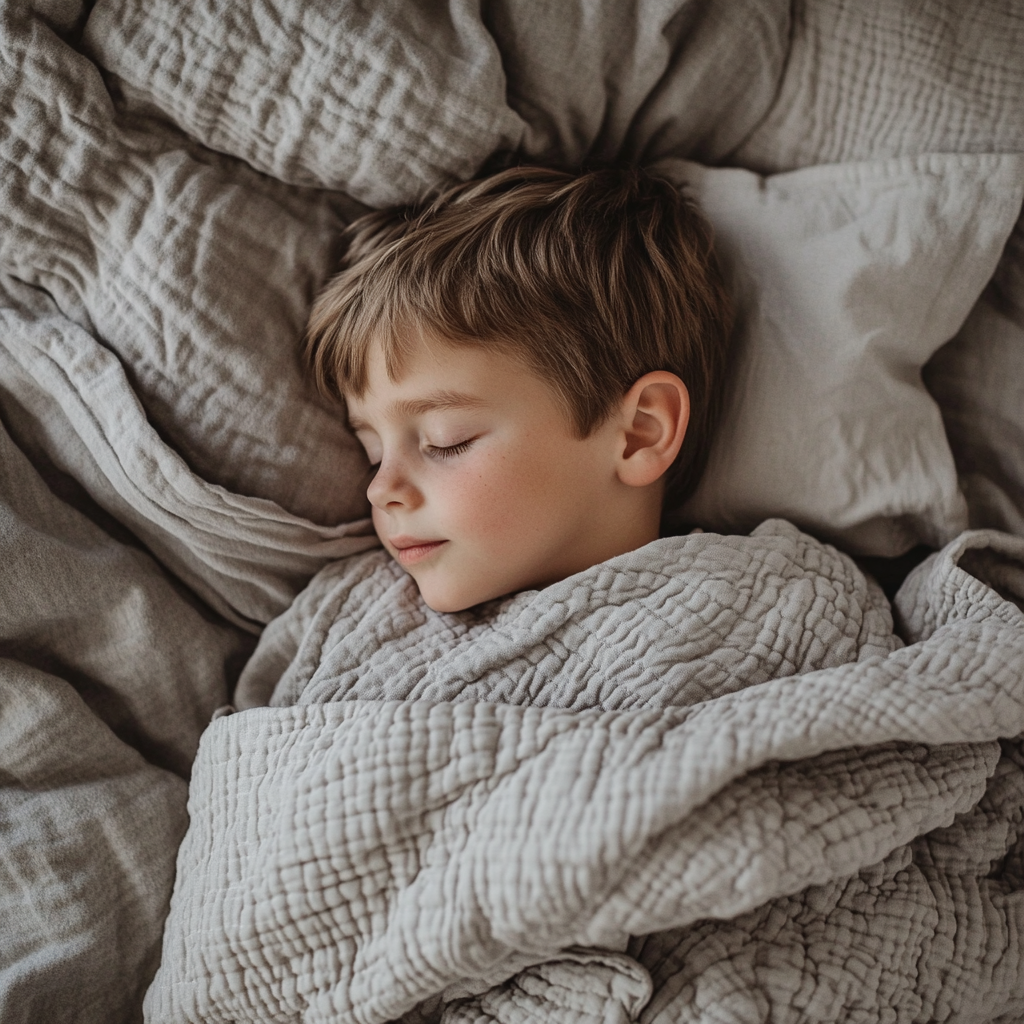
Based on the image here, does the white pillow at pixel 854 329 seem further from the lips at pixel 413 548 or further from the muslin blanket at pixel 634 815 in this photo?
the lips at pixel 413 548

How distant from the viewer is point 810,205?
3.39 ft

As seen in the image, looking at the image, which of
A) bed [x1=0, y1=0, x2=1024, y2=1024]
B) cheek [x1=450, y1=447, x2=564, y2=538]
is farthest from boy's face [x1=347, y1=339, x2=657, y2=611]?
bed [x1=0, y1=0, x2=1024, y2=1024]

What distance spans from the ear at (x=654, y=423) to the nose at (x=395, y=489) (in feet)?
0.79

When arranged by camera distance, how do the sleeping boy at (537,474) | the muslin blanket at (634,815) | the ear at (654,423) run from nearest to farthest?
the muslin blanket at (634,815)
the sleeping boy at (537,474)
the ear at (654,423)

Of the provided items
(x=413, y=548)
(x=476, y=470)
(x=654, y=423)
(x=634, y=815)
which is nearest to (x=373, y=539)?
(x=413, y=548)

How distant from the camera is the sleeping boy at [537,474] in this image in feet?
2.84

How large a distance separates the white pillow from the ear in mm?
113

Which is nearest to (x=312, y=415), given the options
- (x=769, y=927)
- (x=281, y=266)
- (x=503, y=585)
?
(x=281, y=266)

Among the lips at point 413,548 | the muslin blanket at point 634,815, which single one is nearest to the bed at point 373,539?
the muslin blanket at point 634,815

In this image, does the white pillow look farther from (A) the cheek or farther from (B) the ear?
(A) the cheek

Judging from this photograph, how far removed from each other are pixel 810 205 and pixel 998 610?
0.53m

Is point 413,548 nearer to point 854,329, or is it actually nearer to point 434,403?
point 434,403

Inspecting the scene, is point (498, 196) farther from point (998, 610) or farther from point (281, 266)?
point (998, 610)

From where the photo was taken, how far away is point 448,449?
920 millimetres
